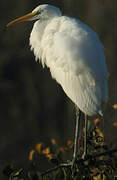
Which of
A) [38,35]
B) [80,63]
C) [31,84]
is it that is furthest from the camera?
[31,84]

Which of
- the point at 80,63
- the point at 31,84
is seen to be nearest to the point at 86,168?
the point at 80,63

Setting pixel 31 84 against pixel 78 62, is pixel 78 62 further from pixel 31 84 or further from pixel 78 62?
pixel 31 84

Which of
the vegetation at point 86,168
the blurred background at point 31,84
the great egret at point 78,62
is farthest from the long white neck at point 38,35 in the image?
the blurred background at point 31,84

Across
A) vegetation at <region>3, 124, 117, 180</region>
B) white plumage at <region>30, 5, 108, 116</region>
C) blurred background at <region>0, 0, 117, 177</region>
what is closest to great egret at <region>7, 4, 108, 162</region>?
white plumage at <region>30, 5, 108, 116</region>

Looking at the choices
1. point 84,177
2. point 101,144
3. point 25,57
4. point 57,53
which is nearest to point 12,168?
point 84,177

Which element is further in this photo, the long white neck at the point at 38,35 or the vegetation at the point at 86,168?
the long white neck at the point at 38,35

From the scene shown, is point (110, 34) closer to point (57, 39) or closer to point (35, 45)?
point (35, 45)

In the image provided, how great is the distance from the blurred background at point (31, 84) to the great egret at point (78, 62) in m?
4.51

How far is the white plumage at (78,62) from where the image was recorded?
9.71 ft

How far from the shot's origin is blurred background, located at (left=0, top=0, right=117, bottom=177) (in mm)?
7957

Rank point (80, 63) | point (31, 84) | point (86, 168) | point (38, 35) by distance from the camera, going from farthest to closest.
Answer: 1. point (31, 84)
2. point (38, 35)
3. point (80, 63)
4. point (86, 168)

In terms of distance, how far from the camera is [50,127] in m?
8.12

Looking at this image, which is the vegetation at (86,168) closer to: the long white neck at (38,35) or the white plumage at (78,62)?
the white plumage at (78,62)

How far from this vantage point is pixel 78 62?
300cm
